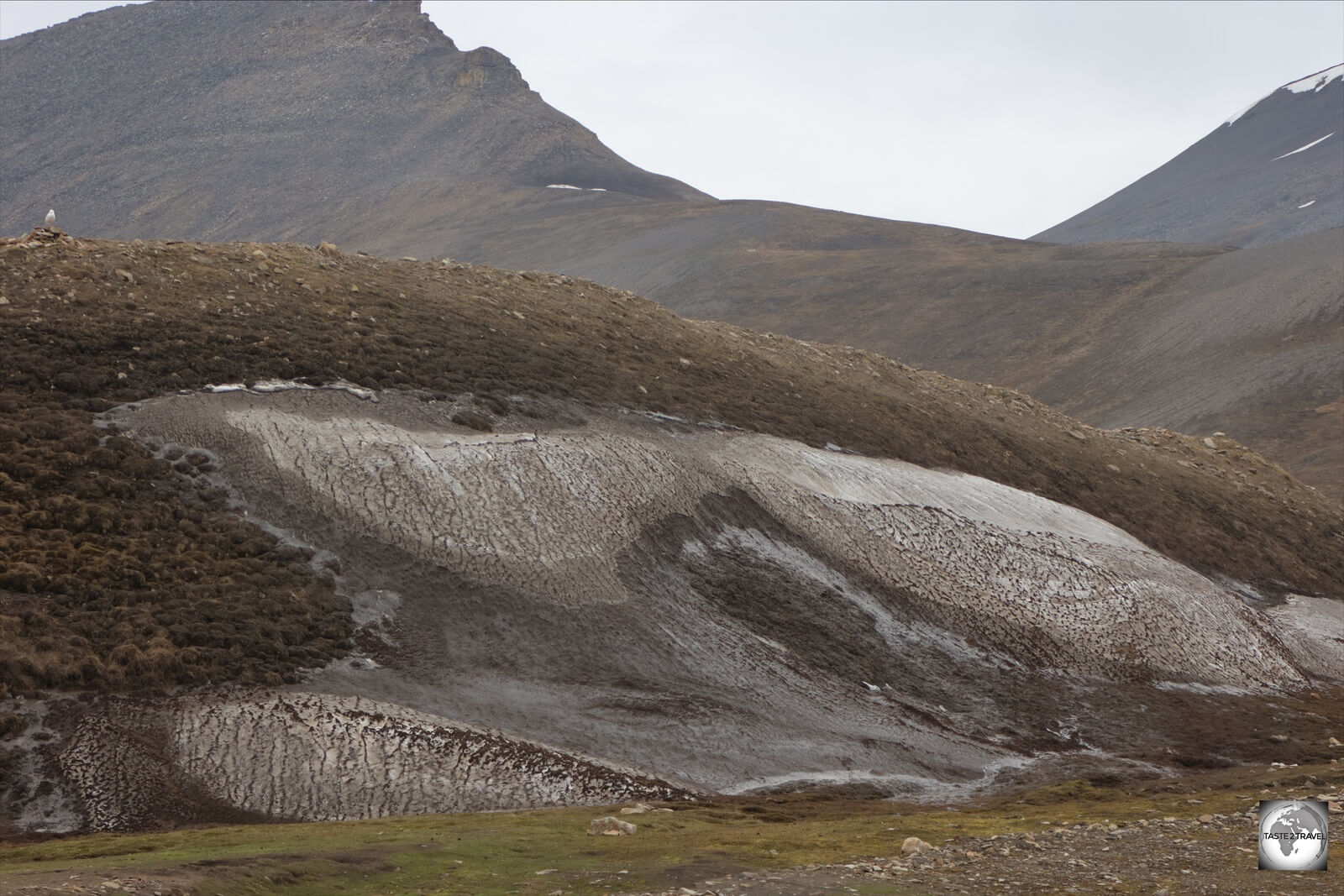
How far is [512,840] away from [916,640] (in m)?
14.7

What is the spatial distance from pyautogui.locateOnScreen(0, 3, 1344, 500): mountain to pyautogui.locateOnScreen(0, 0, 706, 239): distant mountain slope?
406 mm

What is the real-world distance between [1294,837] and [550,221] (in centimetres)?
14392

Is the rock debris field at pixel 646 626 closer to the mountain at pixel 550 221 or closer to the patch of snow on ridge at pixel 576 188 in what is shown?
the mountain at pixel 550 221

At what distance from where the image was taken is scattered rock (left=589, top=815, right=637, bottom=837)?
55.8 feet

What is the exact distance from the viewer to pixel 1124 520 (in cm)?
3928

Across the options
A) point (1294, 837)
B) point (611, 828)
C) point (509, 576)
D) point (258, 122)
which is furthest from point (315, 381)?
point (258, 122)

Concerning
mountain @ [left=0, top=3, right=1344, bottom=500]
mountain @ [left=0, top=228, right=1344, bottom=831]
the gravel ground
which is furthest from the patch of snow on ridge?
the gravel ground

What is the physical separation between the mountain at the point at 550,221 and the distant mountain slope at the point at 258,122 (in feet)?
1.33

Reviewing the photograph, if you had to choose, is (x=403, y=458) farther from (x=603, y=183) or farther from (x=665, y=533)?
(x=603, y=183)

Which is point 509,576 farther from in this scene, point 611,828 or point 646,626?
point 611,828

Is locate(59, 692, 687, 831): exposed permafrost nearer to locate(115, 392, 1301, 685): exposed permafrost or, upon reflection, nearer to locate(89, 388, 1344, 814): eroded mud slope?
locate(89, 388, 1344, 814): eroded mud slope

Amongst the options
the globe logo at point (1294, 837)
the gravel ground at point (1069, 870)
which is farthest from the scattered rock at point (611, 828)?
the globe logo at point (1294, 837)

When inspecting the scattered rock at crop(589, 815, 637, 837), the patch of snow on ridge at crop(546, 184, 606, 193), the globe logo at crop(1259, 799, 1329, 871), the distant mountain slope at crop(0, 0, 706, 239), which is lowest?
the globe logo at crop(1259, 799, 1329, 871)

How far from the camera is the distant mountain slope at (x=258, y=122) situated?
164 metres
